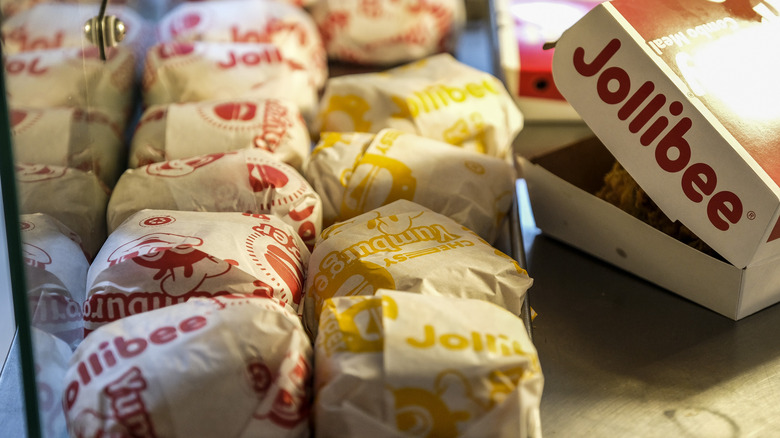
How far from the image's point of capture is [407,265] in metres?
1.01

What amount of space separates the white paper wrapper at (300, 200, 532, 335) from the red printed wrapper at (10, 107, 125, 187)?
0.36 meters

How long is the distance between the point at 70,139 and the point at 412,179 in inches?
20.3

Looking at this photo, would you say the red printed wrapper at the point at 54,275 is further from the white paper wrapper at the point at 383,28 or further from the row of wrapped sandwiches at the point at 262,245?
the white paper wrapper at the point at 383,28

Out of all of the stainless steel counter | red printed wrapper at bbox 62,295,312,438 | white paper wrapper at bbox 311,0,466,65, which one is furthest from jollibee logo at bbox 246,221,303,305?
white paper wrapper at bbox 311,0,466,65

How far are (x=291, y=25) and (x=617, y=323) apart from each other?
110cm

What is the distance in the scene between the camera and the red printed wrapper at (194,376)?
0.79 metres

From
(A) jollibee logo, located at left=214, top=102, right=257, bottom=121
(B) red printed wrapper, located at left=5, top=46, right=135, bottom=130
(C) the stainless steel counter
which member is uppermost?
(B) red printed wrapper, located at left=5, top=46, right=135, bottom=130

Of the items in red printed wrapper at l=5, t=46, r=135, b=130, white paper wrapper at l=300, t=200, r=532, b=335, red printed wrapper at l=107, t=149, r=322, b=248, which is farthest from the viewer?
red printed wrapper at l=107, t=149, r=322, b=248

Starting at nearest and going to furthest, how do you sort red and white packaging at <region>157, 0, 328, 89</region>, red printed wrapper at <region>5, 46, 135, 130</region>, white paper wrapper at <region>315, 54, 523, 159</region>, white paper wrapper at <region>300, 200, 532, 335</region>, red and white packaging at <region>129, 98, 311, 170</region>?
red printed wrapper at <region>5, 46, 135, 130</region> < white paper wrapper at <region>300, 200, 532, 335</region> < red and white packaging at <region>129, 98, 311, 170</region> < white paper wrapper at <region>315, 54, 523, 159</region> < red and white packaging at <region>157, 0, 328, 89</region>

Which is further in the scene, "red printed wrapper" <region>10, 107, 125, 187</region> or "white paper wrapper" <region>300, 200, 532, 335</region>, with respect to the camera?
"white paper wrapper" <region>300, 200, 532, 335</region>

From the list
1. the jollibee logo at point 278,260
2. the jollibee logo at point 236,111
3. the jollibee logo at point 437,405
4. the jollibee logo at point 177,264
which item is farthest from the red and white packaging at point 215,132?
the jollibee logo at point 437,405

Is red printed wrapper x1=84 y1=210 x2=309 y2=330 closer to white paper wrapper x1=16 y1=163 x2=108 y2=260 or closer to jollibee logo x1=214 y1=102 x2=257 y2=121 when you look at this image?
white paper wrapper x1=16 y1=163 x2=108 y2=260

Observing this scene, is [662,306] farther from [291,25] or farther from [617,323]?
[291,25]

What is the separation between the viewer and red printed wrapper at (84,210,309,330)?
0.97 meters
